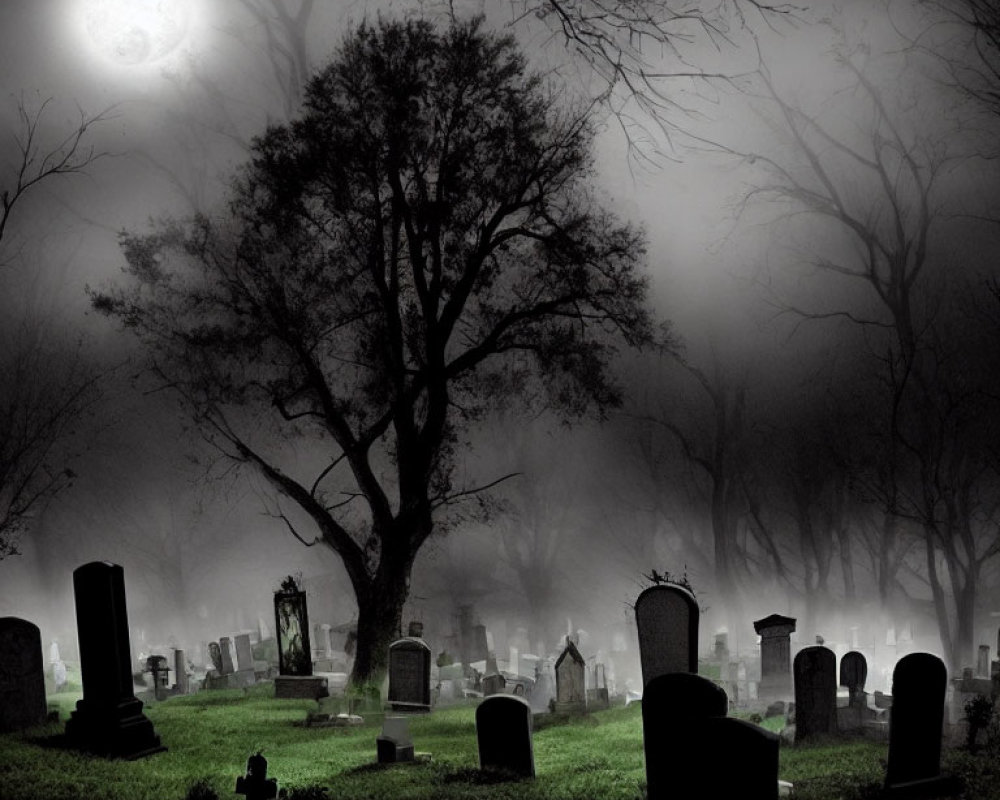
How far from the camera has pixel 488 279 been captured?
9.91 meters

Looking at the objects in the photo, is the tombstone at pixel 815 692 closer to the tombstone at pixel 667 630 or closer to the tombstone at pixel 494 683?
the tombstone at pixel 667 630

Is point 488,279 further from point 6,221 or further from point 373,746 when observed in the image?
point 6,221

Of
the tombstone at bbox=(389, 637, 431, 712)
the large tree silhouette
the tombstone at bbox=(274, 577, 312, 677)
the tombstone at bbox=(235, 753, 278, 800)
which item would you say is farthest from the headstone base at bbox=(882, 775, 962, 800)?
the tombstone at bbox=(274, 577, 312, 677)

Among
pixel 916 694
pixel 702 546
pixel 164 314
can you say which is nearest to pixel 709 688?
pixel 916 694

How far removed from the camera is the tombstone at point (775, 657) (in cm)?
859

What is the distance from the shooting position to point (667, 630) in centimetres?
690

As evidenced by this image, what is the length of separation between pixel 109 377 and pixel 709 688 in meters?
8.65

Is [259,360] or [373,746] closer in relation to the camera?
[373,746]

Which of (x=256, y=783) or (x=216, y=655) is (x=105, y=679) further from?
(x=216, y=655)

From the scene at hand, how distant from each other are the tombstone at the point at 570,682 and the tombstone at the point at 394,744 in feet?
7.52

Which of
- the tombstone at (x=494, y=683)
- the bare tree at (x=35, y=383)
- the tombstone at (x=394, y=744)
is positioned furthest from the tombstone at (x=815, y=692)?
the bare tree at (x=35, y=383)

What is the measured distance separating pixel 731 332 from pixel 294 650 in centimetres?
609

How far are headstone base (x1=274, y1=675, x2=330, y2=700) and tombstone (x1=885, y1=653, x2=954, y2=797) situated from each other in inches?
234

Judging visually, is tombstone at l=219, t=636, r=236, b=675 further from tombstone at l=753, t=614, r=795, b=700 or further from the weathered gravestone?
tombstone at l=753, t=614, r=795, b=700
